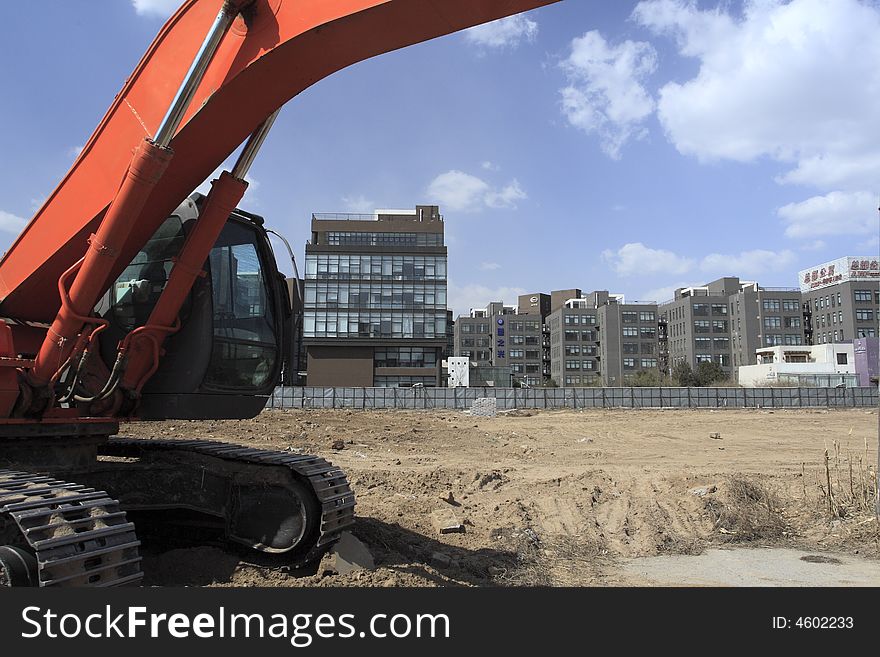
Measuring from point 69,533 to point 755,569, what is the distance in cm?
732

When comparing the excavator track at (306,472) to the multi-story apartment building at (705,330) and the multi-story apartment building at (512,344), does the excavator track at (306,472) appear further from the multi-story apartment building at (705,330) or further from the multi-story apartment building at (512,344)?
the multi-story apartment building at (512,344)

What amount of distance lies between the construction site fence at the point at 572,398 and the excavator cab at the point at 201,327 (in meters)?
32.8

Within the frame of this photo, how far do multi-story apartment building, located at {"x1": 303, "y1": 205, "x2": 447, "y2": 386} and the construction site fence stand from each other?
84.2ft

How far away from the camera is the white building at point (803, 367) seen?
71.5m

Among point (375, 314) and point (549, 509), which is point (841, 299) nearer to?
point (375, 314)

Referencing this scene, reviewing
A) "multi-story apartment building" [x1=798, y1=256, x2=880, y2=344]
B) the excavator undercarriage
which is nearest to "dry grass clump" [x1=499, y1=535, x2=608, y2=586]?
the excavator undercarriage

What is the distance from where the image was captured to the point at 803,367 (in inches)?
3123

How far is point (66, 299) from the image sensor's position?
14.5 feet

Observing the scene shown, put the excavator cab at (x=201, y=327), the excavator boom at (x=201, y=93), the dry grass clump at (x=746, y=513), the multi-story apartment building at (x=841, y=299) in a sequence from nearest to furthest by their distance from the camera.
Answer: the excavator boom at (x=201, y=93) → the excavator cab at (x=201, y=327) → the dry grass clump at (x=746, y=513) → the multi-story apartment building at (x=841, y=299)

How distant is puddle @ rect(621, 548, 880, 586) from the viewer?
715cm

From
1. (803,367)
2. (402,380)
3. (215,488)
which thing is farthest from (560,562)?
(803,367)

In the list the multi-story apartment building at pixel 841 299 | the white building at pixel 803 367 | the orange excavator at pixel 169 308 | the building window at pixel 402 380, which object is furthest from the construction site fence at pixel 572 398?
the multi-story apartment building at pixel 841 299

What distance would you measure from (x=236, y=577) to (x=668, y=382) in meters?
83.0

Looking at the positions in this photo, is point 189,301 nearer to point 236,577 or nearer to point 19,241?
point 19,241
